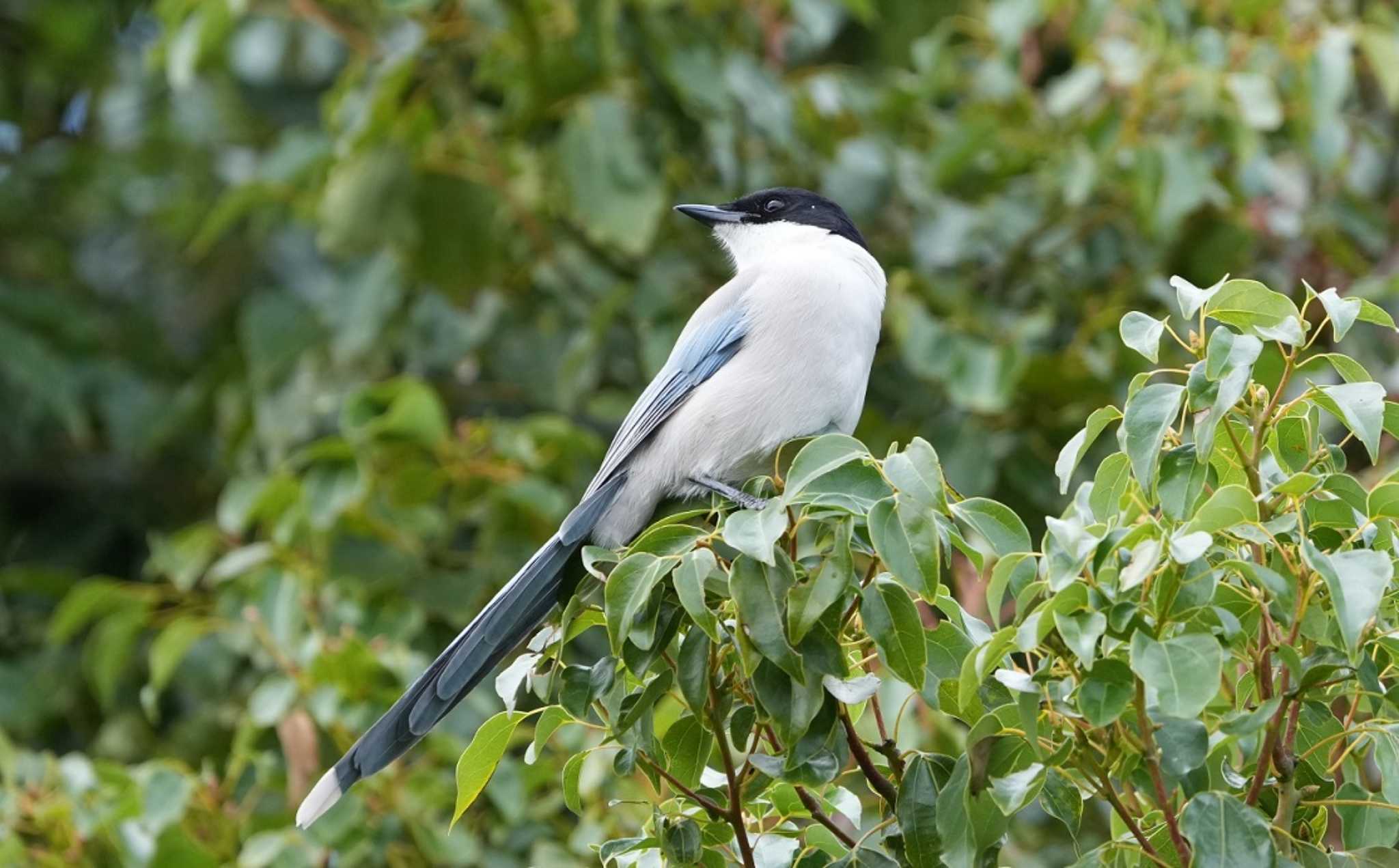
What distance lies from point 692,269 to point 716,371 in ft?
5.87

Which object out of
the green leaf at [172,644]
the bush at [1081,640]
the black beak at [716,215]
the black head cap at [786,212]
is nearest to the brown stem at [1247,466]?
the bush at [1081,640]

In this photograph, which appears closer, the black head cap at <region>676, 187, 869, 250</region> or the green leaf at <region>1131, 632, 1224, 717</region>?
the green leaf at <region>1131, 632, 1224, 717</region>

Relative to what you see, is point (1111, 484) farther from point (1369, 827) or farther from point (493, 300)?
point (493, 300)

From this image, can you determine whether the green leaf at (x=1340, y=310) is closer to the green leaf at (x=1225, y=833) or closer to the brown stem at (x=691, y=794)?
the green leaf at (x=1225, y=833)

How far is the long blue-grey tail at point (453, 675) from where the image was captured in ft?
9.96

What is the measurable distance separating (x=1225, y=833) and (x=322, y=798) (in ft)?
5.82

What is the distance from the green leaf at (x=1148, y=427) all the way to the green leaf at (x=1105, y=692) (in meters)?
0.25

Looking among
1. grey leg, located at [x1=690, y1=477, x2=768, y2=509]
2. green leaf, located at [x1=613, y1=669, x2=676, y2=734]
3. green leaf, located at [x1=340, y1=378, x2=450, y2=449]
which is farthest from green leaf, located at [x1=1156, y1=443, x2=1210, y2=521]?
green leaf, located at [x1=340, y1=378, x2=450, y2=449]

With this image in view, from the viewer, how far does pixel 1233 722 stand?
201 centimetres

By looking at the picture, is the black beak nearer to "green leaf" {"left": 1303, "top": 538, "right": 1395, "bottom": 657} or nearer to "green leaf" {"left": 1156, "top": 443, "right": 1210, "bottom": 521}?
"green leaf" {"left": 1156, "top": 443, "right": 1210, "bottom": 521}

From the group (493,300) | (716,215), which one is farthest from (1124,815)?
(493,300)

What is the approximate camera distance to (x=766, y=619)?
2.14 meters

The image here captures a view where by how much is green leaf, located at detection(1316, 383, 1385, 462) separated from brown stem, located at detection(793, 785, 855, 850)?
84 centimetres

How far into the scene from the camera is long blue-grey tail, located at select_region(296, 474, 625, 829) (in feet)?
9.96
